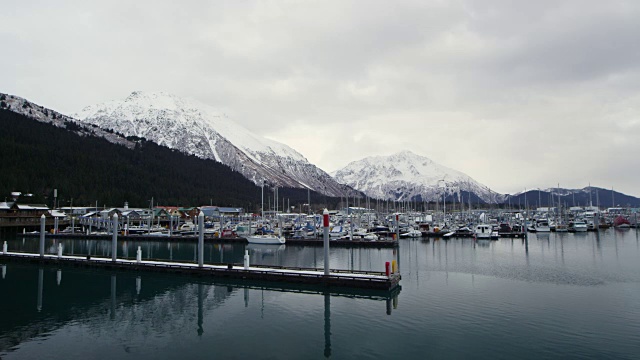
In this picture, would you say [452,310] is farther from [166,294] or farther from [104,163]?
[104,163]

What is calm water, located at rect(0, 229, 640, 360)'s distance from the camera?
20.0 meters

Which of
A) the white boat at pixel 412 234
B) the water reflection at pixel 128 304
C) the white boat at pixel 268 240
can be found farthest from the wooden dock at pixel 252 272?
the white boat at pixel 412 234

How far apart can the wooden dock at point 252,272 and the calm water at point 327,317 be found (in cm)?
154

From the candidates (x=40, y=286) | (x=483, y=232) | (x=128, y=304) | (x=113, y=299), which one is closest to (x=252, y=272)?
(x=128, y=304)

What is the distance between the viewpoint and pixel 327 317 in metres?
26.5

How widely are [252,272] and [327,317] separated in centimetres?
1440

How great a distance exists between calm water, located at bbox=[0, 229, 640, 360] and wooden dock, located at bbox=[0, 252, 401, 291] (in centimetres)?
154

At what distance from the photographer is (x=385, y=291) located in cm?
3303

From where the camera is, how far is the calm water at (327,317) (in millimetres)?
19984

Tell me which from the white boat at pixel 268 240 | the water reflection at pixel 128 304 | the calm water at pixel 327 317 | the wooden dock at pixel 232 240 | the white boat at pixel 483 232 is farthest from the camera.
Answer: the white boat at pixel 483 232

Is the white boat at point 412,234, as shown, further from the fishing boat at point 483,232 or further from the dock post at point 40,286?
the dock post at point 40,286

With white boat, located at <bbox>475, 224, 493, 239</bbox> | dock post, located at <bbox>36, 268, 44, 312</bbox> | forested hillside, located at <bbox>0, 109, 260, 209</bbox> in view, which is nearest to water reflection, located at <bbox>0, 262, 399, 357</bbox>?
dock post, located at <bbox>36, 268, 44, 312</bbox>

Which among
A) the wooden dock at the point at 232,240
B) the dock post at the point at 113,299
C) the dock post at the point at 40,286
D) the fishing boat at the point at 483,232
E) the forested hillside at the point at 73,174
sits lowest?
the dock post at the point at 113,299

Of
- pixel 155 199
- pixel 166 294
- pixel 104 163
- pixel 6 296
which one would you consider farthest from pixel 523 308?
pixel 104 163
